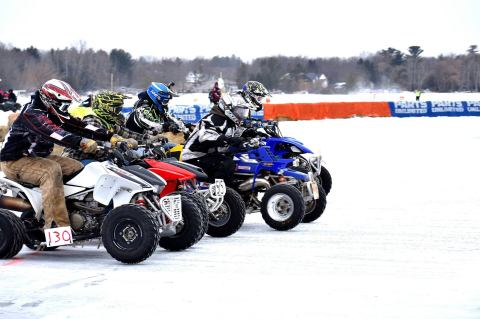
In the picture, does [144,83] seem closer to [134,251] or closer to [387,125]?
[387,125]

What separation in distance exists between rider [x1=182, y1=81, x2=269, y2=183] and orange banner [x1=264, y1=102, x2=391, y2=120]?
33.7m

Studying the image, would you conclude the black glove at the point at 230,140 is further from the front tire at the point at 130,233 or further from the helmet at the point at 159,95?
the front tire at the point at 130,233

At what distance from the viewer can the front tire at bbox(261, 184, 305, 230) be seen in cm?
1341

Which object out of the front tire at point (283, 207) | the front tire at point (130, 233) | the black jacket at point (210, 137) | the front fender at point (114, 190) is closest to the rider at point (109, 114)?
the black jacket at point (210, 137)

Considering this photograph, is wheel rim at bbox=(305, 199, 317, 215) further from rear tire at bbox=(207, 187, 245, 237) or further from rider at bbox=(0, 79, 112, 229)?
rider at bbox=(0, 79, 112, 229)

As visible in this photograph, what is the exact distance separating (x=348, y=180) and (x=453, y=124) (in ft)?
87.2

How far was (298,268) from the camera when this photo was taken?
401 inches

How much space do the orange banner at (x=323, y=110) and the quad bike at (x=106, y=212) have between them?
37755 mm

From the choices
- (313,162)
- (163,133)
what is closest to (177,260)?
(313,162)

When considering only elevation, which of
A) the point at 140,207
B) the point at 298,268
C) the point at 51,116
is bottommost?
the point at 298,268

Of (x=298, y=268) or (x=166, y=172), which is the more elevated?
(x=166, y=172)

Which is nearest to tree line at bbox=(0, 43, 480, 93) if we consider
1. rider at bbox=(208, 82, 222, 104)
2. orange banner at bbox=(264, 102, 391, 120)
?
orange banner at bbox=(264, 102, 391, 120)

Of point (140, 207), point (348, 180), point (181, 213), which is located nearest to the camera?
point (140, 207)

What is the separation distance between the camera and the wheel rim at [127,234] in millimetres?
10148
